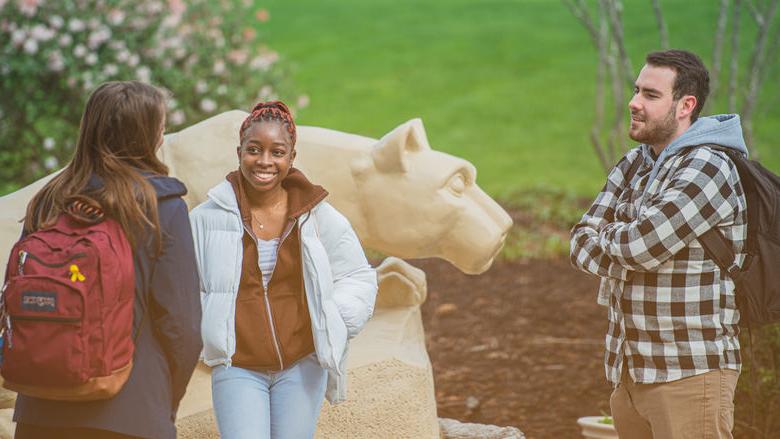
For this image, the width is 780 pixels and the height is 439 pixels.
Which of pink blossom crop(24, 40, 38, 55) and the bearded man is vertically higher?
pink blossom crop(24, 40, 38, 55)

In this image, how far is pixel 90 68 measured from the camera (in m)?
8.35

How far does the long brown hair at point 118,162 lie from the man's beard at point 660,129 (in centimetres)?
153

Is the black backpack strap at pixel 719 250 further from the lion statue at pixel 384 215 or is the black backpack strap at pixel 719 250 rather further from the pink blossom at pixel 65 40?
the pink blossom at pixel 65 40

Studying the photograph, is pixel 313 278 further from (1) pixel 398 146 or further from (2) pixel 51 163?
(2) pixel 51 163

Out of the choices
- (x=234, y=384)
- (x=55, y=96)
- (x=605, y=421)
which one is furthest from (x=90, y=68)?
(x=234, y=384)

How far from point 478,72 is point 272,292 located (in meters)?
13.6

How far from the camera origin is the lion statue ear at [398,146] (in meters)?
4.50

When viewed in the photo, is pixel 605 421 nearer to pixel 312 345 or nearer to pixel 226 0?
pixel 312 345

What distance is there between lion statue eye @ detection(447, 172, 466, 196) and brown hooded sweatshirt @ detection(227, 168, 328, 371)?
1.47 m

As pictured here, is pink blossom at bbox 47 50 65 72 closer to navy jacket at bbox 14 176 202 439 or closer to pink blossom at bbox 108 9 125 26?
pink blossom at bbox 108 9 125 26

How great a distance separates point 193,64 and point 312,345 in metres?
6.07

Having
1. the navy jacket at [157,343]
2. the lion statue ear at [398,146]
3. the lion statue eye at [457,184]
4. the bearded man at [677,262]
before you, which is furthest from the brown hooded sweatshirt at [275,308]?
the lion statue eye at [457,184]

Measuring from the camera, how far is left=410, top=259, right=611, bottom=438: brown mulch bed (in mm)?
Answer: 5816

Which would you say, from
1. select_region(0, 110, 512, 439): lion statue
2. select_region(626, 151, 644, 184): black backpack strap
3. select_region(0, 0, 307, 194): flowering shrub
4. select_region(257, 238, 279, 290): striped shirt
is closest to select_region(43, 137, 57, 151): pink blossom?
select_region(0, 0, 307, 194): flowering shrub
